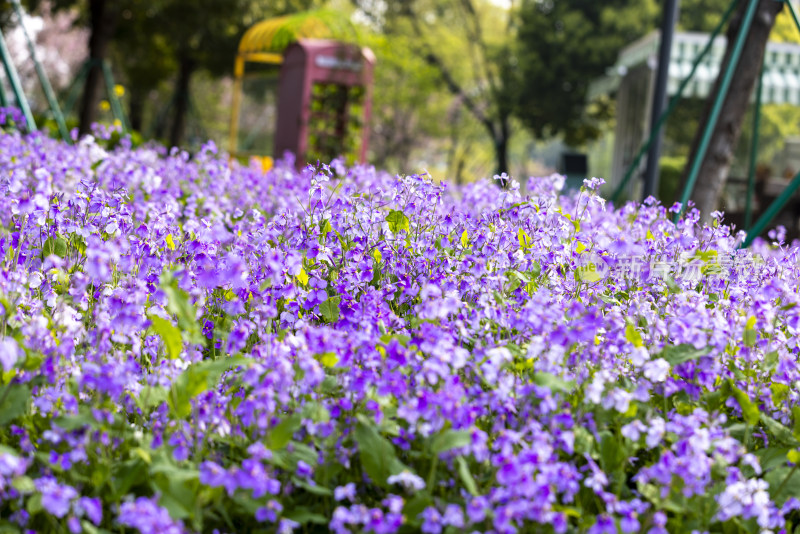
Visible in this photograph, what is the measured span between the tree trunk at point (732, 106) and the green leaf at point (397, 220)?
16.4ft

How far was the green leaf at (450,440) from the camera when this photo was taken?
199 centimetres

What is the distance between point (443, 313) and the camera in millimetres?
2234

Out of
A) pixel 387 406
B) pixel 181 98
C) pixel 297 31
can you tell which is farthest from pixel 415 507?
pixel 181 98

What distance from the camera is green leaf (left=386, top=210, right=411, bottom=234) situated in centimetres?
362

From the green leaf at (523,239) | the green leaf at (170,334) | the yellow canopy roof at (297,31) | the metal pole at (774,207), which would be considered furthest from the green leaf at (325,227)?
the yellow canopy roof at (297,31)

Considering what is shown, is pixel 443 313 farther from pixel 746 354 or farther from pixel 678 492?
pixel 746 354

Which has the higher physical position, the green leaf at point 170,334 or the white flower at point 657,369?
the white flower at point 657,369

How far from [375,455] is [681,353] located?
3.10 feet

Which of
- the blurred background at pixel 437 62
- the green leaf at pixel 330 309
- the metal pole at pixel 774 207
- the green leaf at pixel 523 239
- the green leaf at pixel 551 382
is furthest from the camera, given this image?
the blurred background at pixel 437 62

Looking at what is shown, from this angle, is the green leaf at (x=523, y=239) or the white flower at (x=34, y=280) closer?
the white flower at (x=34, y=280)

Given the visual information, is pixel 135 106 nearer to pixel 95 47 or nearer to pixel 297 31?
pixel 95 47

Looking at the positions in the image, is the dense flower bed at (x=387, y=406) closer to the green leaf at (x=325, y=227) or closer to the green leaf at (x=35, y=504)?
the green leaf at (x=35, y=504)

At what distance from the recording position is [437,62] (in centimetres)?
3045

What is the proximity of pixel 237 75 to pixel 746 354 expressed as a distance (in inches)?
613
